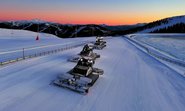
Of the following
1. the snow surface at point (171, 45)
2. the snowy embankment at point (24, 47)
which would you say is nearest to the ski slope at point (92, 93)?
the snowy embankment at point (24, 47)

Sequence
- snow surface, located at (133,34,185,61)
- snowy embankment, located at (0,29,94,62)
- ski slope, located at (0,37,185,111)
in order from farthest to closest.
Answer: snow surface, located at (133,34,185,61)
snowy embankment, located at (0,29,94,62)
ski slope, located at (0,37,185,111)

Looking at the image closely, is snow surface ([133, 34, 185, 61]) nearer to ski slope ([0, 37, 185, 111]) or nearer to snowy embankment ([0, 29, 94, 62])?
snowy embankment ([0, 29, 94, 62])

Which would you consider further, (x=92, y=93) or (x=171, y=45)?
(x=171, y=45)

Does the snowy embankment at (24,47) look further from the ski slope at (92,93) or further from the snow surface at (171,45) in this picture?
the snow surface at (171,45)

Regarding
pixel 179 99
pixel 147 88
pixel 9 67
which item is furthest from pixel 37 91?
pixel 179 99

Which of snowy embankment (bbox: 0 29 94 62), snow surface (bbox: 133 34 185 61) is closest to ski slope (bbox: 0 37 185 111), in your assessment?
snowy embankment (bbox: 0 29 94 62)

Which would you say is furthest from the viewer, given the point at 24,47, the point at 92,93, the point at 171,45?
the point at 171,45

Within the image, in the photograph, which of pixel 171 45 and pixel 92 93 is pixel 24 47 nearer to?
pixel 92 93

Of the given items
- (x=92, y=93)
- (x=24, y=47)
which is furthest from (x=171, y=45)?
(x=92, y=93)

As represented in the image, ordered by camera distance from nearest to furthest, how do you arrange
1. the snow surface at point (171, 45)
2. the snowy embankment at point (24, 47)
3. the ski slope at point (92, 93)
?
the ski slope at point (92, 93) < the snowy embankment at point (24, 47) < the snow surface at point (171, 45)

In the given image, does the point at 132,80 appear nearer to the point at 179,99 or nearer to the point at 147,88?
the point at 147,88

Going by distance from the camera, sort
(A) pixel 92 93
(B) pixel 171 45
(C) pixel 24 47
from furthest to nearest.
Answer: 1. (B) pixel 171 45
2. (C) pixel 24 47
3. (A) pixel 92 93
